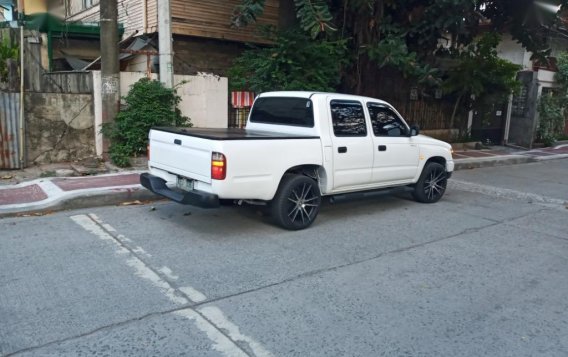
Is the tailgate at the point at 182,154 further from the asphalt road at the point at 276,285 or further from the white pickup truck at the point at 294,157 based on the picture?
the asphalt road at the point at 276,285

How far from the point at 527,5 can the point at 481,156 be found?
14.8 feet

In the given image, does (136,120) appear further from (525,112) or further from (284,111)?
(525,112)

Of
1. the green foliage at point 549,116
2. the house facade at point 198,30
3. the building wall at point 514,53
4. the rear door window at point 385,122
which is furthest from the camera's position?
the building wall at point 514,53

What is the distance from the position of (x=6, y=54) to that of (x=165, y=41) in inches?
134

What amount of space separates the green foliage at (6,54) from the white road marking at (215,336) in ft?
26.7

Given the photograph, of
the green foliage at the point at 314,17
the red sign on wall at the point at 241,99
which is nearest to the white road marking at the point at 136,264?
the red sign on wall at the point at 241,99

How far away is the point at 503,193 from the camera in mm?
10094

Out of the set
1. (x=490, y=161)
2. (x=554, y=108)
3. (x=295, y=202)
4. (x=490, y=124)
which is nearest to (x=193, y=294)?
(x=295, y=202)

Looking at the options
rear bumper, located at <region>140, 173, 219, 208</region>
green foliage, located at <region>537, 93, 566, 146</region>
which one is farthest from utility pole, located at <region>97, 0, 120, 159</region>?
green foliage, located at <region>537, 93, 566, 146</region>

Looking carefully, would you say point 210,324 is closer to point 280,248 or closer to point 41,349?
point 41,349

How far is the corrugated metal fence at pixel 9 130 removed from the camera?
8.95 meters

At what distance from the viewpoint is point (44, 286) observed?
4488 mm

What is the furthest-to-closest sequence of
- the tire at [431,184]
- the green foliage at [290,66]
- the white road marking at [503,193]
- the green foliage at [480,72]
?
the green foliage at [480,72]
the green foliage at [290,66]
the white road marking at [503,193]
the tire at [431,184]

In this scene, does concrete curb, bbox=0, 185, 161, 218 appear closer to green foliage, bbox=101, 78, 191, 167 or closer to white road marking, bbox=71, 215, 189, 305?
white road marking, bbox=71, 215, 189, 305
